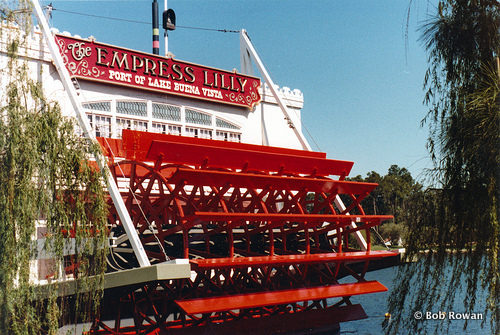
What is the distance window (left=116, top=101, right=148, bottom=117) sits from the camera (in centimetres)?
850

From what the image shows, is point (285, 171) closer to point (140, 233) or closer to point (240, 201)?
point (240, 201)

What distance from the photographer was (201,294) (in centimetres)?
798

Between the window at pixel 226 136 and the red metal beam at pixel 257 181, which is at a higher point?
the window at pixel 226 136

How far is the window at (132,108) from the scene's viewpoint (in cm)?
850

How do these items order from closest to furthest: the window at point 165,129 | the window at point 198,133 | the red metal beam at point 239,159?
the red metal beam at point 239,159 < the window at point 165,129 < the window at point 198,133

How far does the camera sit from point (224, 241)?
829cm

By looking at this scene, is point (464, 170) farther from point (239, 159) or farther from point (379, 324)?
point (379, 324)

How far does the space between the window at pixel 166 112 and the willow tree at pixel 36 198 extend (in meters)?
3.93

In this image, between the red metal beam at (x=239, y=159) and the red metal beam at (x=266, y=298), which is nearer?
the red metal beam at (x=266, y=298)

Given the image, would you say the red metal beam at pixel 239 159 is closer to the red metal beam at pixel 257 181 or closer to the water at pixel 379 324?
the red metal beam at pixel 257 181

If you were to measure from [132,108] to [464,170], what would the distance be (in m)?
5.23

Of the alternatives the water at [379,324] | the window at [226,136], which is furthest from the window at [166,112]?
the water at [379,324]

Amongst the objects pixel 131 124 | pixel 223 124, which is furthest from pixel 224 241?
pixel 223 124

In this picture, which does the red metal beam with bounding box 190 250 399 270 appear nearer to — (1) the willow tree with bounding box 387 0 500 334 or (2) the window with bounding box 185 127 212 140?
(1) the willow tree with bounding box 387 0 500 334
